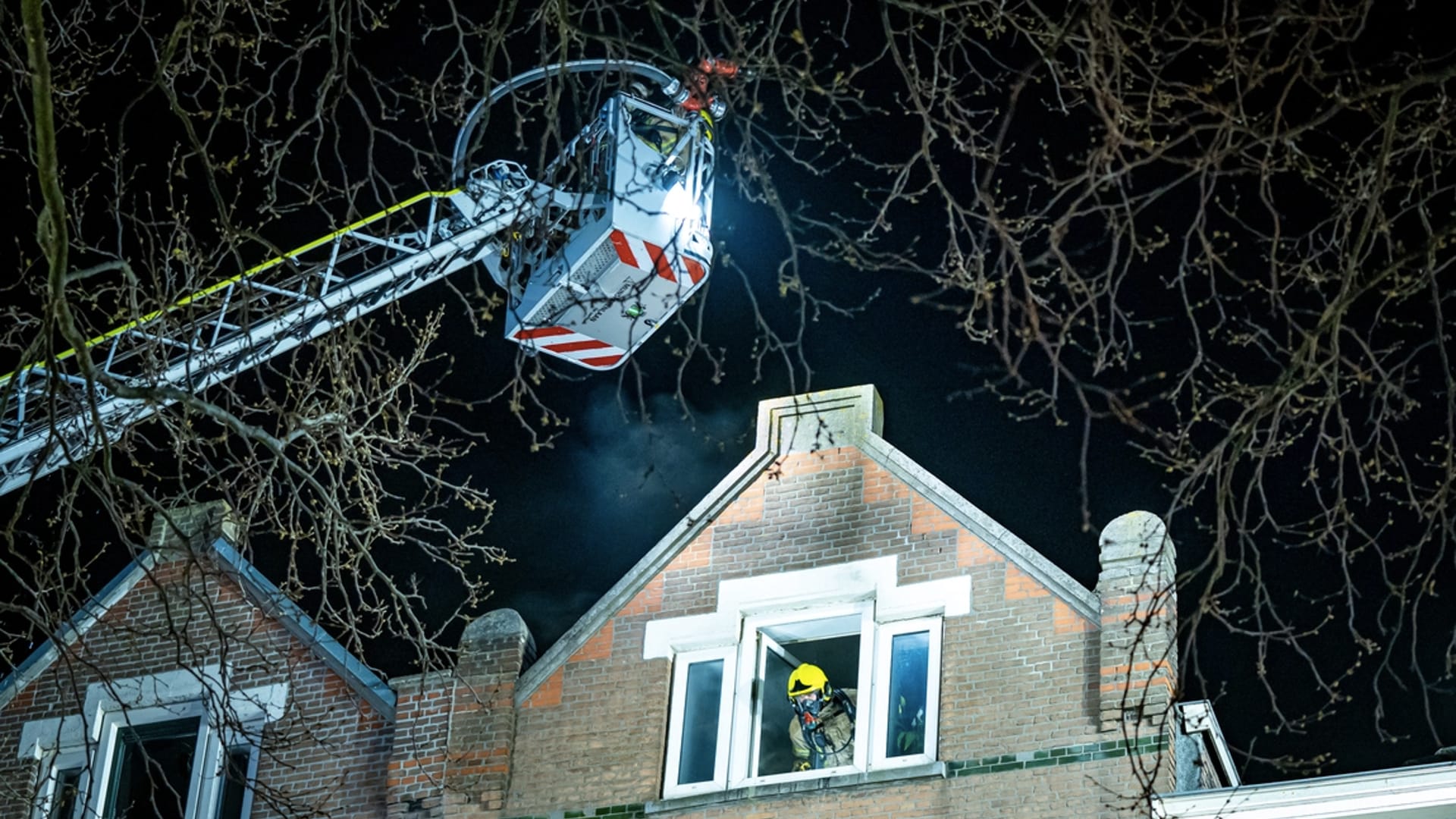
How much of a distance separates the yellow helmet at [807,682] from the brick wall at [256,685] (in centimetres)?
341

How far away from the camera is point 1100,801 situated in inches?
611

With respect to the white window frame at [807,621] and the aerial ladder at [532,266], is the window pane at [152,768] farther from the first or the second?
the white window frame at [807,621]

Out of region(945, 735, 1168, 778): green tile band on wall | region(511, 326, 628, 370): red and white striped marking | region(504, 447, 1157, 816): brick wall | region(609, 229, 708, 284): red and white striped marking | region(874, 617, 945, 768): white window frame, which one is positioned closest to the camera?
region(945, 735, 1168, 778): green tile band on wall

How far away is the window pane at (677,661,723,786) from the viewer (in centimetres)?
1694

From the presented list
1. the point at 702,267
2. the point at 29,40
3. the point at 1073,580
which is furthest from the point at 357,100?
the point at 1073,580

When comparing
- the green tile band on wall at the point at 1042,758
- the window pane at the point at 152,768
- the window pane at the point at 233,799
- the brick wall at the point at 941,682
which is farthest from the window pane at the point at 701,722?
the window pane at the point at 152,768

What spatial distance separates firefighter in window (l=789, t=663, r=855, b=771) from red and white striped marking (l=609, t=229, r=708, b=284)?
3.29 m

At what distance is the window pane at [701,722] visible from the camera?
16938mm

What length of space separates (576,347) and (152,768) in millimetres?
5022

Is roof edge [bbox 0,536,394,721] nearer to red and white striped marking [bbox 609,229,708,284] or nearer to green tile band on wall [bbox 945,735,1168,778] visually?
red and white striped marking [bbox 609,229,708,284]

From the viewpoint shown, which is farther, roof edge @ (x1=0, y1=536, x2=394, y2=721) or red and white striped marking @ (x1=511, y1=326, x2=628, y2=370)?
red and white striped marking @ (x1=511, y1=326, x2=628, y2=370)

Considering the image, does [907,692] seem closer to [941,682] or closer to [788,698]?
[941,682]

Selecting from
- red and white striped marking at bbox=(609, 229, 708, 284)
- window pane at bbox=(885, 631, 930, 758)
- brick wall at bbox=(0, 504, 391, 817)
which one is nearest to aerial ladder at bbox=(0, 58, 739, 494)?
red and white striped marking at bbox=(609, 229, 708, 284)

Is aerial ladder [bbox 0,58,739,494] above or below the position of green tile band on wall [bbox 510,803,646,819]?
above
